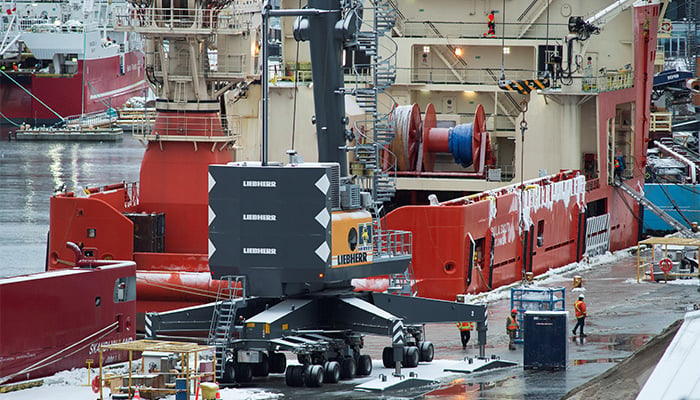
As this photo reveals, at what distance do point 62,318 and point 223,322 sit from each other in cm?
283

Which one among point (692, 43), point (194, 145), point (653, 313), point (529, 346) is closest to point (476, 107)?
point (194, 145)

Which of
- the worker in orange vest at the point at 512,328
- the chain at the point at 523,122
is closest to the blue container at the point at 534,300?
the worker in orange vest at the point at 512,328

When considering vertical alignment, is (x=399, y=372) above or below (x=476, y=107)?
below

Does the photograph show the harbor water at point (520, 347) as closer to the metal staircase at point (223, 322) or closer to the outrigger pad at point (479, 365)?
the outrigger pad at point (479, 365)

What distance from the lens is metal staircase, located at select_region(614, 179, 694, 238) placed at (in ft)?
126

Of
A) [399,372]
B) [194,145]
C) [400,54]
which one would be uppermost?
[400,54]

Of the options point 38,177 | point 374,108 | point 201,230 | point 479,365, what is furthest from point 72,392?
point 38,177

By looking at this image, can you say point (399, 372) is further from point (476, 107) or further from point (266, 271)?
point (476, 107)

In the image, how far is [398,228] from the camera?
99.8 ft

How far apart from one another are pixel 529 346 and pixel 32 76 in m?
89.8

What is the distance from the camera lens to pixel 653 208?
39.9 meters

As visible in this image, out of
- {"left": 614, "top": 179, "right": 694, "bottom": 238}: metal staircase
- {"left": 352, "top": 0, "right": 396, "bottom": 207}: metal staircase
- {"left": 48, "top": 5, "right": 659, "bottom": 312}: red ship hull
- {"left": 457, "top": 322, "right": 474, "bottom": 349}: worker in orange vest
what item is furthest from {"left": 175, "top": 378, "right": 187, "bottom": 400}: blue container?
{"left": 614, "top": 179, "right": 694, "bottom": 238}: metal staircase

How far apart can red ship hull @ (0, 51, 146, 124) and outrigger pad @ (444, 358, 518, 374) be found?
87.5 meters

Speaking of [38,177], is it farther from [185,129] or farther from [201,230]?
[201,230]
